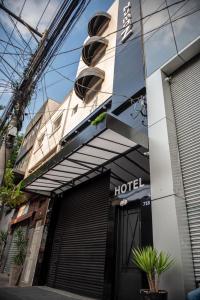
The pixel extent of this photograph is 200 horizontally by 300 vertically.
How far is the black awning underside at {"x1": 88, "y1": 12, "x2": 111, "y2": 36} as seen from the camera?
40.2 feet

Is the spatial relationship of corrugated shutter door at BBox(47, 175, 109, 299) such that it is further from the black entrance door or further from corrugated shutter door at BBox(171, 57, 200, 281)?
corrugated shutter door at BBox(171, 57, 200, 281)

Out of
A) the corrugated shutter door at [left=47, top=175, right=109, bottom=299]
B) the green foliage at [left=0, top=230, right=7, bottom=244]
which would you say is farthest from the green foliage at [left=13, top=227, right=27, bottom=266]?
the green foliage at [left=0, top=230, right=7, bottom=244]

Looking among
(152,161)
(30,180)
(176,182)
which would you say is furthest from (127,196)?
(30,180)

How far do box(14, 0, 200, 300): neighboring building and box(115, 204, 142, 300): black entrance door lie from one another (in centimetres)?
2

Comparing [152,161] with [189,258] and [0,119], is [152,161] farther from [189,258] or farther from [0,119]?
[0,119]

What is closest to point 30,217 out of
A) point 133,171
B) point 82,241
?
point 82,241

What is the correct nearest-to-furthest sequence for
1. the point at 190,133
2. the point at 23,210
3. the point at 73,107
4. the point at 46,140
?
the point at 190,133 → the point at 73,107 → the point at 23,210 → the point at 46,140

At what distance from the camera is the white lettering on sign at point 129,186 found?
609 cm

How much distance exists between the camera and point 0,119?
816 cm

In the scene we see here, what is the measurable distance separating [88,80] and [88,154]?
17.7ft

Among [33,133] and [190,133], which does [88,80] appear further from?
[33,133]

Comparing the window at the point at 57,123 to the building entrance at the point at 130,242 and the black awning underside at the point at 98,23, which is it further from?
the building entrance at the point at 130,242

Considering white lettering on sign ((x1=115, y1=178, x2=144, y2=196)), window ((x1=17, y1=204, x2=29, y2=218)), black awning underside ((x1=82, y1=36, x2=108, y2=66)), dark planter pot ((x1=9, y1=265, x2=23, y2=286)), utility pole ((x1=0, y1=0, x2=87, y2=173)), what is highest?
black awning underside ((x1=82, y1=36, x2=108, y2=66))

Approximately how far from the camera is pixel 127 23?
9.60 meters
